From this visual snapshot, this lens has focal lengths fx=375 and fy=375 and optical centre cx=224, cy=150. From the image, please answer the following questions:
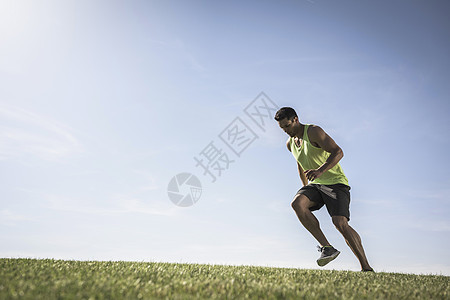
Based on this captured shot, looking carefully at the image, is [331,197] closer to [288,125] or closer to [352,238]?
[352,238]

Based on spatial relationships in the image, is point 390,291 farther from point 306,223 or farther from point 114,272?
point 114,272

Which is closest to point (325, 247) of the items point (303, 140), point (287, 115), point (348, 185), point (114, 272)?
point (348, 185)

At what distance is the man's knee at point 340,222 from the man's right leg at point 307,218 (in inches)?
11.2

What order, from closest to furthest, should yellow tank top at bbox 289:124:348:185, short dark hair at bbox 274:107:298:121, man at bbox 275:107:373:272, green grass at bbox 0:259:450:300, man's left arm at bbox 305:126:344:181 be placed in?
1. green grass at bbox 0:259:450:300
2. man's left arm at bbox 305:126:344:181
3. man at bbox 275:107:373:272
4. short dark hair at bbox 274:107:298:121
5. yellow tank top at bbox 289:124:348:185

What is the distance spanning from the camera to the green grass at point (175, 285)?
3.29 m

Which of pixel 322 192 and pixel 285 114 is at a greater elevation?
pixel 285 114

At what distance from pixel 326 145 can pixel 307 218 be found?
1245mm

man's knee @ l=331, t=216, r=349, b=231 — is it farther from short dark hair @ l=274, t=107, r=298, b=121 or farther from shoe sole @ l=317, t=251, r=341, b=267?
short dark hair @ l=274, t=107, r=298, b=121

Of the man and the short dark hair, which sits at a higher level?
the short dark hair

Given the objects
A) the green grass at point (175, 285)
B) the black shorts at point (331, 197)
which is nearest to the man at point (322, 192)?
the black shorts at point (331, 197)

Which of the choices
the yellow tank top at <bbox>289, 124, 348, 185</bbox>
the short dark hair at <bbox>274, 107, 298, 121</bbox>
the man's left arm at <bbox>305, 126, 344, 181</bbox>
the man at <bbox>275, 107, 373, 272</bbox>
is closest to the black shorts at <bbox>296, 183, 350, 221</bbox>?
the man at <bbox>275, 107, 373, 272</bbox>

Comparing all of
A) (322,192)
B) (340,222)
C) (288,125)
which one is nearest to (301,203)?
(322,192)

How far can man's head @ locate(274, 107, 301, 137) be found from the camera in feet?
20.5

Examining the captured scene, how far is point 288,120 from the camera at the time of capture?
6.24 m
